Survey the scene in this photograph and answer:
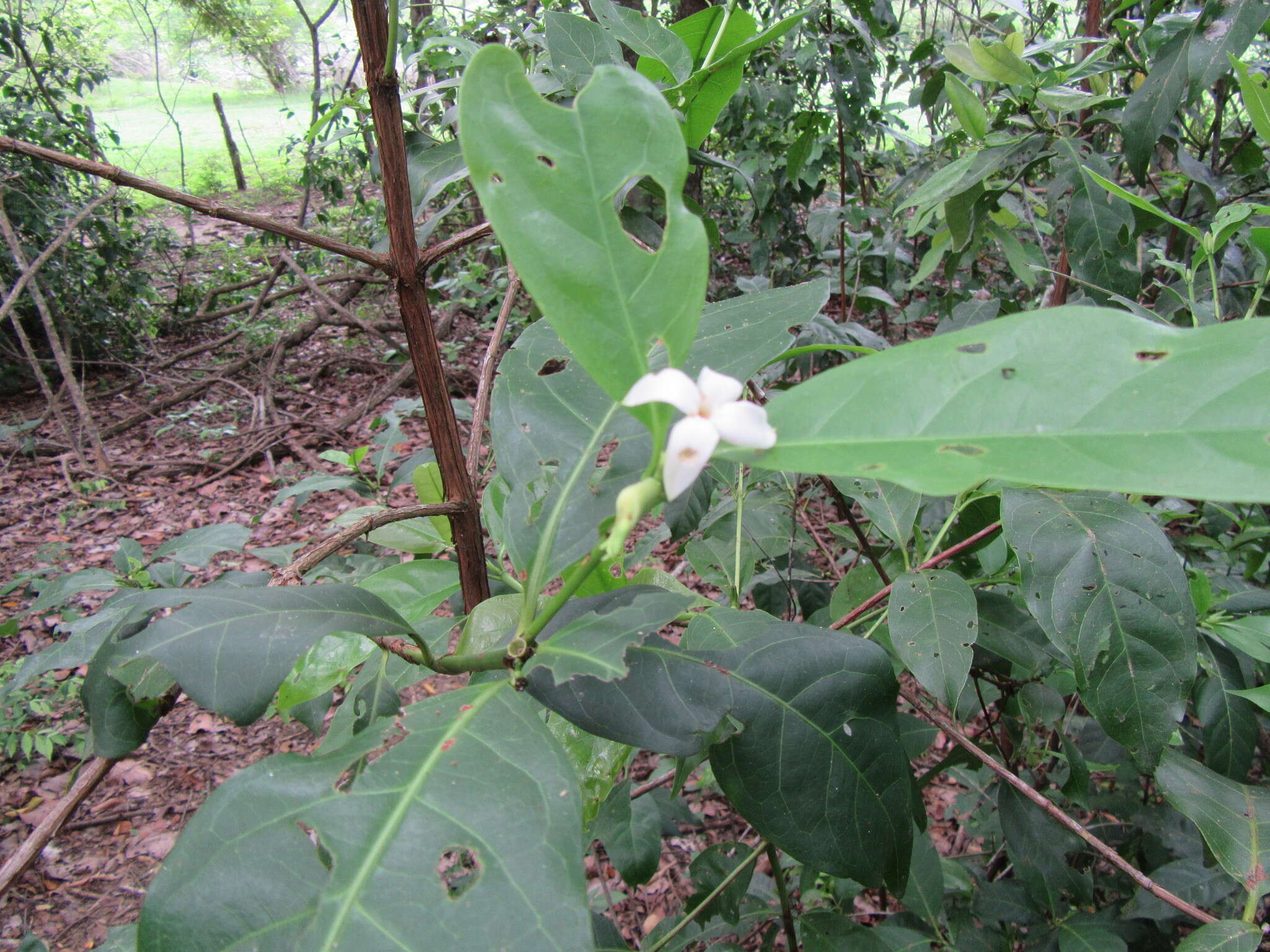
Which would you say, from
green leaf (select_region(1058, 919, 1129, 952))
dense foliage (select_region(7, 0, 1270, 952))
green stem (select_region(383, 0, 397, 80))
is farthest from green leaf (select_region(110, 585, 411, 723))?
green leaf (select_region(1058, 919, 1129, 952))

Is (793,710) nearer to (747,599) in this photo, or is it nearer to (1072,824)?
(1072,824)

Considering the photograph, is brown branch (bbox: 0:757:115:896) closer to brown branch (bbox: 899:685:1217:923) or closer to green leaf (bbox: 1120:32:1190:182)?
brown branch (bbox: 899:685:1217:923)

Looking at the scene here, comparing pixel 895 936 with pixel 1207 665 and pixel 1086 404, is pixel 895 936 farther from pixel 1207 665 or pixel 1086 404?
pixel 1086 404

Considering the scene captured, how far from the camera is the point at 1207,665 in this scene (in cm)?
92

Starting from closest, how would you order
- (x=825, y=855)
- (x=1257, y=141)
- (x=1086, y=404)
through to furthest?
(x=1086, y=404), (x=825, y=855), (x=1257, y=141)

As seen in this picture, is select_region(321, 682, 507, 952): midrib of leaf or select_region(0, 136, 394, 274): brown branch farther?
select_region(0, 136, 394, 274): brown branch

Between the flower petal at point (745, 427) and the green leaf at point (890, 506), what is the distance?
55 cm

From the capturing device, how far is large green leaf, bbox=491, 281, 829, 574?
0.59m

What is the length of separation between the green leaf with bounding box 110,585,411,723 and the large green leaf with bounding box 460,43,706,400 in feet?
0.98

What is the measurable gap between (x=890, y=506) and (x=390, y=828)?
738 millimetres

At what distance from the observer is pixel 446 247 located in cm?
69

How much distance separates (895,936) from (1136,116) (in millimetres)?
1445

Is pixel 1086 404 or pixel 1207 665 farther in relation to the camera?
pixel 1207 665

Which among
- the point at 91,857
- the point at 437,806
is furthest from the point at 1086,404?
the point at 91,857
